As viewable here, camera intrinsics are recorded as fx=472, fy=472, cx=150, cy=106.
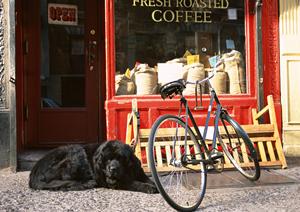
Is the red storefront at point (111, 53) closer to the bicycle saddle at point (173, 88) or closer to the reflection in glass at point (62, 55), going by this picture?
the reflection in glass at point (62, 55)

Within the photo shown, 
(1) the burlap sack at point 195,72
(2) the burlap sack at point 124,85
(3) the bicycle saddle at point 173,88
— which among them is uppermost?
(1) the burlap sack at point 195,72

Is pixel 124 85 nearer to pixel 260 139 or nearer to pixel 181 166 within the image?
pixel 260 139

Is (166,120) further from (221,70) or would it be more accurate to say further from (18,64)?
(18,64)

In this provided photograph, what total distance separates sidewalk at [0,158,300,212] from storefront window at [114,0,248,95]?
5.66 feet

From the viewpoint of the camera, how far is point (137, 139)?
5.71m

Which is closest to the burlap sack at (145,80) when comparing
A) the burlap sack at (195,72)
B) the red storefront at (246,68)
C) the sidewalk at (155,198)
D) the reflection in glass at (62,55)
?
the red storefront at (246,68)

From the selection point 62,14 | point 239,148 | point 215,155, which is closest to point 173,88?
point 215,155

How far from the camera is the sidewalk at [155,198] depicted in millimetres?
4316

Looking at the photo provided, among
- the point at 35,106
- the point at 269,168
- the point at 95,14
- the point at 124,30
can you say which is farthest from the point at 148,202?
the point at 95,14

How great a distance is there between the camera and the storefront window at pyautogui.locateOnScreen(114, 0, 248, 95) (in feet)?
21.3

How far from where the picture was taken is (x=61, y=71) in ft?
24.2

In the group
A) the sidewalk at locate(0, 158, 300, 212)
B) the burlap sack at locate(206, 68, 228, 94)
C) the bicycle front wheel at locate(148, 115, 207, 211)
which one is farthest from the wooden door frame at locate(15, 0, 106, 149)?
the bicycle front wheel at locate(148, 115, 207, 211)

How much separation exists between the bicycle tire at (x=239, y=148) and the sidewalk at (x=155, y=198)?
16 centimetres

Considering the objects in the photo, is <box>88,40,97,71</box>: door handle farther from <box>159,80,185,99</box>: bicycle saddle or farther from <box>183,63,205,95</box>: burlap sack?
<box>159,80,185,99</box>: bicycle saddle
